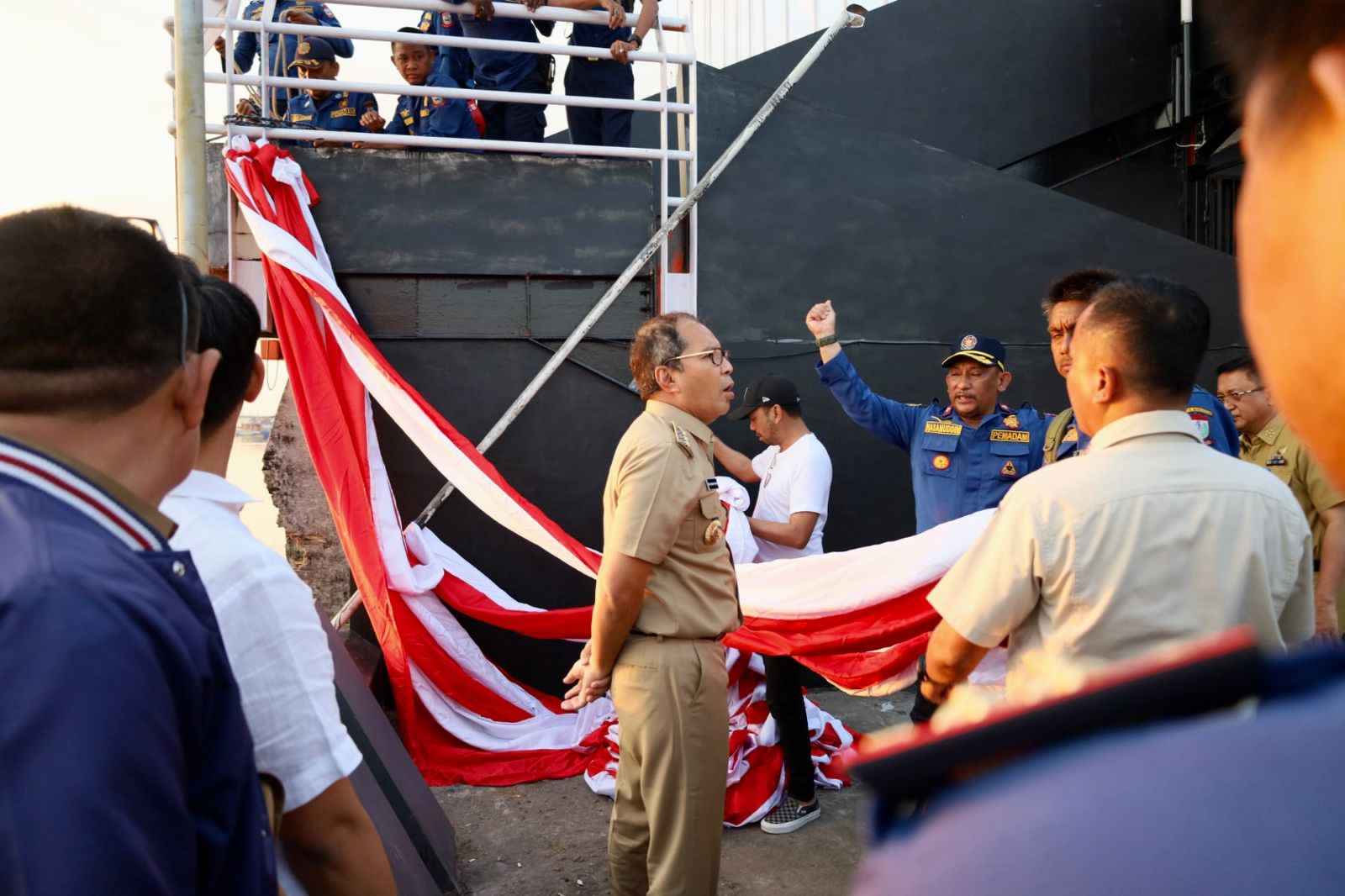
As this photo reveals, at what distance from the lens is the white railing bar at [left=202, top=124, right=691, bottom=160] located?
4.82 m

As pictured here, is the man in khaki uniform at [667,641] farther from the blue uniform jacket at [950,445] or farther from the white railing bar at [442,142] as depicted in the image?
the white railing bar at [442,142]

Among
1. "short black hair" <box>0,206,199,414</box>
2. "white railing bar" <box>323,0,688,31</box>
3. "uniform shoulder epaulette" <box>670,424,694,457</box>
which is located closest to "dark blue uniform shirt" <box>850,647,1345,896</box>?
"short black hair" <box>0,206,199,414</box>

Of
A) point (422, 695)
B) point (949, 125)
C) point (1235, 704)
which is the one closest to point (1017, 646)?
point (1235, 704)

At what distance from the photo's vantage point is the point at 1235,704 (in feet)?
1.61

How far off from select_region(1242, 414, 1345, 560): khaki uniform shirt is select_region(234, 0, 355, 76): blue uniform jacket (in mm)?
4720

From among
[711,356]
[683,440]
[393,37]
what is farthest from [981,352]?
[393,37]

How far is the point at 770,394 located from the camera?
4.59 meters

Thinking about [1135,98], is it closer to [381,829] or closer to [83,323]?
[381,829]

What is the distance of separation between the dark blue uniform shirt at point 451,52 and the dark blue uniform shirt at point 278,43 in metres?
0.46

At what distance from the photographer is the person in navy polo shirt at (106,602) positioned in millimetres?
866

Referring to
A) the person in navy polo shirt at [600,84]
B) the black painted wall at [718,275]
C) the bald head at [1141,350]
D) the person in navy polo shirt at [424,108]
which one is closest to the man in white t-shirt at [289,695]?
the bald head at [1141,350]

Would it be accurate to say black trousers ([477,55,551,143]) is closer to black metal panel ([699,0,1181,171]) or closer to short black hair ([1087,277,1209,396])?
black metal panel ([699,0,1181,171])

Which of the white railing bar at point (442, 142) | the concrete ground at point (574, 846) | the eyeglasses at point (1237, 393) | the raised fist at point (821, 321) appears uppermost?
the white railing bar at point (442, 142)

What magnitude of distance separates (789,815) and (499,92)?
3.77 meters
